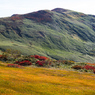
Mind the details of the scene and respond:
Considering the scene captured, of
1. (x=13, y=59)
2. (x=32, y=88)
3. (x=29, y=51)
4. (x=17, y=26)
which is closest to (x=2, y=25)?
(x=17, y=26)

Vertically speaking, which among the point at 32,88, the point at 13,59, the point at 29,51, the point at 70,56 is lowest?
the point at 70,56

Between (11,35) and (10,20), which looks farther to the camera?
(10,20)

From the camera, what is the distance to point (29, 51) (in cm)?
12406

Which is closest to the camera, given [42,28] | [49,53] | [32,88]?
[32,88]

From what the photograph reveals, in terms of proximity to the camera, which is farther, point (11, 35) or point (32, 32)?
point (32, 32)

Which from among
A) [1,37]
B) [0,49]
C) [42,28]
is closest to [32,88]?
[0,49]

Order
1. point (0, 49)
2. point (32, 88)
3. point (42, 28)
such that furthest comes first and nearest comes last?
point (42, 28)
point (0, 49)
point (32, 88)

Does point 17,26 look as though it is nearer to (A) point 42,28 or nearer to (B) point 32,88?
(A) point 42,28

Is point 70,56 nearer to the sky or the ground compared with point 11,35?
nearer to the ground

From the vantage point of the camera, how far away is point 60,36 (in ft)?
568

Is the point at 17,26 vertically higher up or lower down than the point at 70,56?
higher up

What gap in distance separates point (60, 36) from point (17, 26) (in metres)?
57.8

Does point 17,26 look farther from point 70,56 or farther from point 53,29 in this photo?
point 70,56

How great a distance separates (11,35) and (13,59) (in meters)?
83.2
